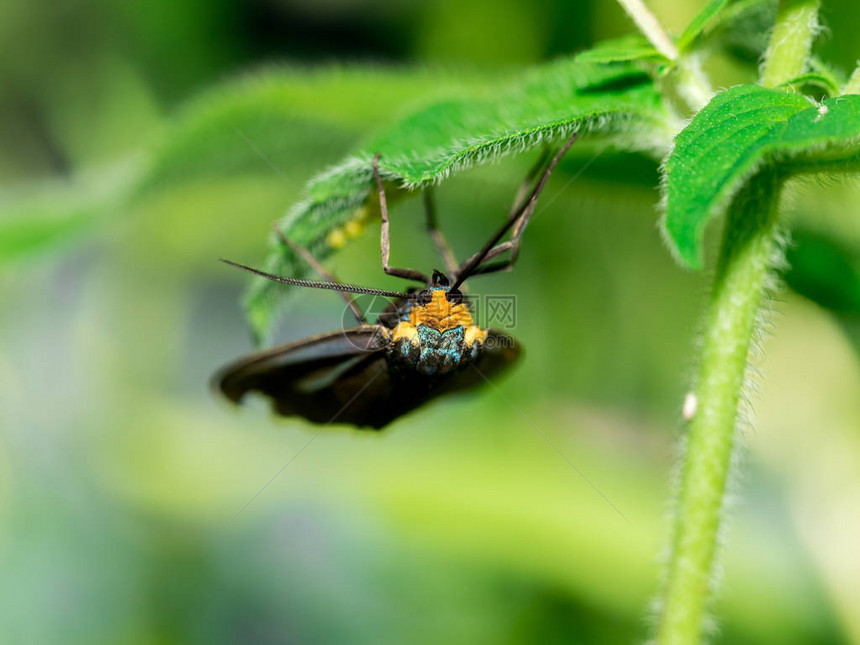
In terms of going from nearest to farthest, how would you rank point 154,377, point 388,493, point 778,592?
point 778,592 < point 388,493 < point 154,377

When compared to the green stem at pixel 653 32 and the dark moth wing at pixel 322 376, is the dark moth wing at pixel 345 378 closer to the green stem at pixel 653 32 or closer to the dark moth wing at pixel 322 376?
the dark moth wing at pixel 322 376

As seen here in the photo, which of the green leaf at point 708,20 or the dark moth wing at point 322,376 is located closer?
the green leaf at point 708,20

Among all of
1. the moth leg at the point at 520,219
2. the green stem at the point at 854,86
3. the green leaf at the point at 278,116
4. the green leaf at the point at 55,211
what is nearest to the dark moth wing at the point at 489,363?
the moth leg at the point at 520,219

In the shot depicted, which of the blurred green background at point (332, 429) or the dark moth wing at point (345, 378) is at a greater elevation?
the blurred green background at point (332, 429)

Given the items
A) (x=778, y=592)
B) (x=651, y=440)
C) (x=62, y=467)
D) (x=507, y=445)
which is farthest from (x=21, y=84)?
(x=778, y=592)

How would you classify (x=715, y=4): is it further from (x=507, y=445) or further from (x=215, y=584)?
A: (x=215, y=584)

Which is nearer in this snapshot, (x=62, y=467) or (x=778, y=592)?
(x=778, y=592)

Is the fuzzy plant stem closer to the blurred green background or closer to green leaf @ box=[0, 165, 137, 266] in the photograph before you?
the blurred green background
